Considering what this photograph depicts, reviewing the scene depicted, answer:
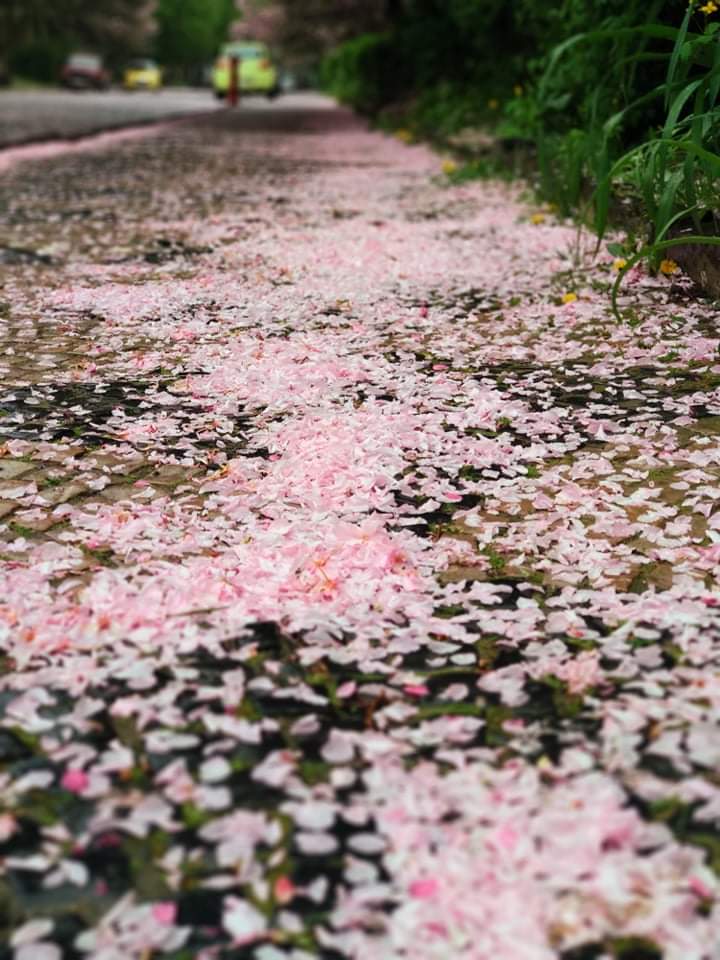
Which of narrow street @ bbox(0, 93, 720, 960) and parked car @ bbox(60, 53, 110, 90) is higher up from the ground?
parked car @ bbox(60, 53, 110, 90)

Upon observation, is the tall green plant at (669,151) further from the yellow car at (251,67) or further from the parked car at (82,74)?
the parked car at (82,74)

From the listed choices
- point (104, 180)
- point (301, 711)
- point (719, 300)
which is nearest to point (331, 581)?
point (301, 711)

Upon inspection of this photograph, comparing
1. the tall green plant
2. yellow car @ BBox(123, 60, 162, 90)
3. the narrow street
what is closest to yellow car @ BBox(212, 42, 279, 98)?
yellow car @ BBox(123, 60, 162, 90)

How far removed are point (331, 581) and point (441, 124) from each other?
1221 centimetres

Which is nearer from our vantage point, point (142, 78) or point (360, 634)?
point (360, 634)

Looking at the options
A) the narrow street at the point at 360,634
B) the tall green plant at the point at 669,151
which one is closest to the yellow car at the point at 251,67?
the tall green plant at the point at 669,151

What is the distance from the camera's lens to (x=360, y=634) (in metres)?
1.96

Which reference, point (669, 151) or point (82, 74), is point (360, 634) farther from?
point (82, 74)

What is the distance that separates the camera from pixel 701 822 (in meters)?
1.44

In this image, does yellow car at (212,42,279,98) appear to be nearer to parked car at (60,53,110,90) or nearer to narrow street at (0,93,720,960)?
parked car at (60,53,110,90)

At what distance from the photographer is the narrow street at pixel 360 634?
4.35 feet

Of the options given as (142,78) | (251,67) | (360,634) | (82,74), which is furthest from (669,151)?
(142,78)

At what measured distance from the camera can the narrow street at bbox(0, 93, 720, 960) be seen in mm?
1326

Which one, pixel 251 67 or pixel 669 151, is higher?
pixel 251 67
